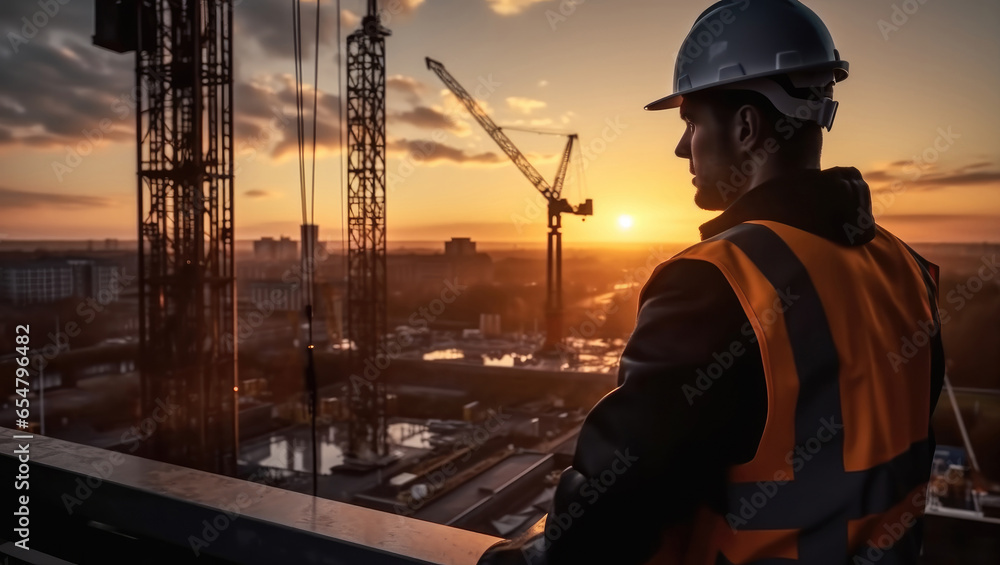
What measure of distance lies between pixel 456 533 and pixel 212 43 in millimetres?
8566

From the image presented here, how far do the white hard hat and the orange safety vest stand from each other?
22cm

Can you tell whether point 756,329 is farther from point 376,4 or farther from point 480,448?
point 376,4

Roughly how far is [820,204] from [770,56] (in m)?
0.23

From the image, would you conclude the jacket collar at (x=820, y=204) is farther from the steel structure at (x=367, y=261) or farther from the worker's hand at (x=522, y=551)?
the steel structure at (x=367, y=261)

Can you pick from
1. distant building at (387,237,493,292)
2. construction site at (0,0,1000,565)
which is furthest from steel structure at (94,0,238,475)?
distant building at (387,237,493,292)

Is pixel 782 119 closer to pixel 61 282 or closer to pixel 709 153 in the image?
pixel 709 153

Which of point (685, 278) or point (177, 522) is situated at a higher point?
point (685, 278)

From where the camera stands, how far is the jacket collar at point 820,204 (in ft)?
2.30

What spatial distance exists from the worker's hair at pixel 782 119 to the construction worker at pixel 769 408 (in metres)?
0.03

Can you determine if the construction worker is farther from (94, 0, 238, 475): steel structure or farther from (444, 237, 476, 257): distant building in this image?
(444, 237, 476, 257): distant building

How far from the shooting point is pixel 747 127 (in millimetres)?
817

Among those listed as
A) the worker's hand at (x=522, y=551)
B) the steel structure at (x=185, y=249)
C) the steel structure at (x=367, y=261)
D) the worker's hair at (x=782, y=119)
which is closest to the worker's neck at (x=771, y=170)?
the worker's hair at (x=782, y=119)

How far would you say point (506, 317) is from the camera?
34750 mm

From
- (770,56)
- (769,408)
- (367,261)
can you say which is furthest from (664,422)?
(367,261)
